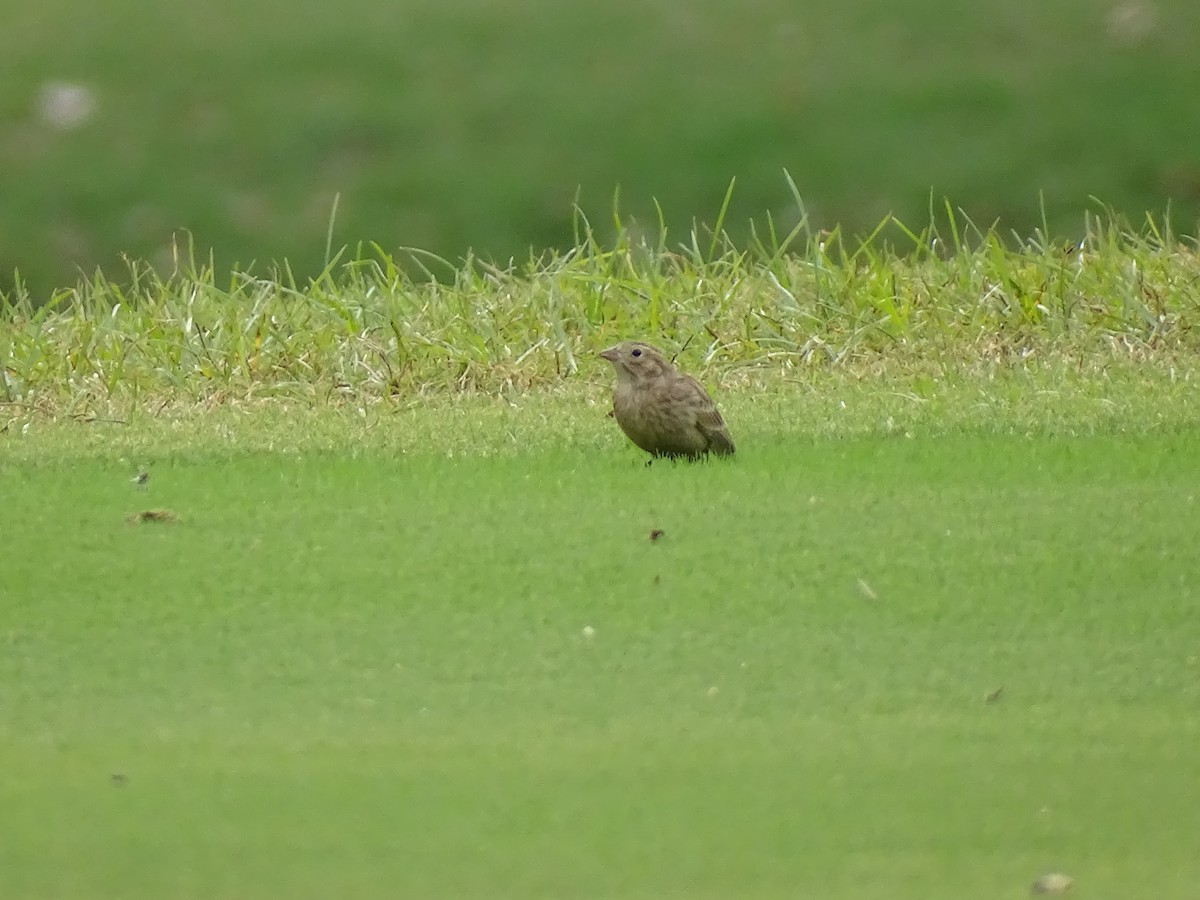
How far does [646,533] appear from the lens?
4645 mm

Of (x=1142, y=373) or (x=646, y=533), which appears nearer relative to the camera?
(x=646, y=533)

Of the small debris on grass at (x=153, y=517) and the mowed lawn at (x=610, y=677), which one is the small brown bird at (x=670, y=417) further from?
the small debris on grass at (x=153, y=517)

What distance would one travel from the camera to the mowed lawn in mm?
2855

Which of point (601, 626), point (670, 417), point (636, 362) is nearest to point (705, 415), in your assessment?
point (670, 417)

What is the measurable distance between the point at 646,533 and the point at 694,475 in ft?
2.26

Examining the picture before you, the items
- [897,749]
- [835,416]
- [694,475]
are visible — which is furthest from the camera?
[835,416]

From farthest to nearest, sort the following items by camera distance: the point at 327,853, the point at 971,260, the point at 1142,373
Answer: the point at 971,260
the point at 1142,373
the point at 327,853

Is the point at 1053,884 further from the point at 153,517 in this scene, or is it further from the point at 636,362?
the point at 636,362

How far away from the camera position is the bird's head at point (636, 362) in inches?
226

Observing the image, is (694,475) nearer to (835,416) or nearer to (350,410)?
(835,416)

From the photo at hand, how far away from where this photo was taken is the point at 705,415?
5531mm

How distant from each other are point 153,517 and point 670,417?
1.39 m

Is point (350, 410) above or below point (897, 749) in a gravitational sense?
below

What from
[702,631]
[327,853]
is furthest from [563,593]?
[327,853]
